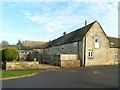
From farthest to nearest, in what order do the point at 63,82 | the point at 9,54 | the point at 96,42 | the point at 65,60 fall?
the point at 96,42
the point at 65,60
the point at 9,54
the point at 63,82

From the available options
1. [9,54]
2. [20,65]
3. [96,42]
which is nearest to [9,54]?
[9,54]

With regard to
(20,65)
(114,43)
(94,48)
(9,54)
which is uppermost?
(114,43)

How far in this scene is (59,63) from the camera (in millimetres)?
30625

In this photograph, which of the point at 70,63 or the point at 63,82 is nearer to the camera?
the point at 63,82

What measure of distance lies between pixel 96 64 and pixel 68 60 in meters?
6.49

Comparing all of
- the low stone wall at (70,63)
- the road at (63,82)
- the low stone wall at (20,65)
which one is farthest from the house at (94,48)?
the road at (63,82)

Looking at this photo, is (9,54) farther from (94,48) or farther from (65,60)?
(94,48)

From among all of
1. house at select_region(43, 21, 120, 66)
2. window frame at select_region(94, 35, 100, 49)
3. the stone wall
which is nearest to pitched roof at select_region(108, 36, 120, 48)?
house at select_region(43, 21, 120, 66)

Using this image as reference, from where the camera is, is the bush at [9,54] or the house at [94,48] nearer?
the bush at [9,54]

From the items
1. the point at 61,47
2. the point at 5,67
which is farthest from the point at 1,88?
the point at 61,47

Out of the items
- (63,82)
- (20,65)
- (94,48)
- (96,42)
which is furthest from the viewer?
(96,42)

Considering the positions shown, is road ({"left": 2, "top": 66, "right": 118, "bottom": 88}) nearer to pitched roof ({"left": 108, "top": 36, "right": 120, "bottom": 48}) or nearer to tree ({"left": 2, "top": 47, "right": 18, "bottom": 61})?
tree ({"left": 2, "top": 47, "right": 18, "bottom": 61})

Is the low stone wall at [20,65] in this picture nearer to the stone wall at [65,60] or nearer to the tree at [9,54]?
the tree at [9,54]

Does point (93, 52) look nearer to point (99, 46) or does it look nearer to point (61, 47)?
point (99, 46)
